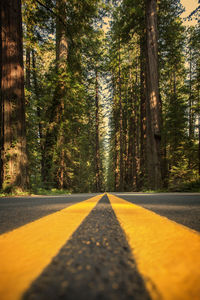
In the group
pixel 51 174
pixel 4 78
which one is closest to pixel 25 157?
pixel 4 78

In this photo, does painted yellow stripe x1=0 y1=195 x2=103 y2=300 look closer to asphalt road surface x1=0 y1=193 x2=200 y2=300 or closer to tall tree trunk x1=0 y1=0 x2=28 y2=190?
asphalt road surface x1=0 y1=193 x2=200 y2=300

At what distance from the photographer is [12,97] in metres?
5.12

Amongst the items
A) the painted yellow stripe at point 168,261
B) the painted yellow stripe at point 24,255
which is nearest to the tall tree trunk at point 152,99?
the painted yellow stripe at point 168,261

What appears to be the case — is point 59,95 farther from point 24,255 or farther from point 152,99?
point 24,255

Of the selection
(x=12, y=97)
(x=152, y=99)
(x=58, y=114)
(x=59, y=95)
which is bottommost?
(x=12, y=97)

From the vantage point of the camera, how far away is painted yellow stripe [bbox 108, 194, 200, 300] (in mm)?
309

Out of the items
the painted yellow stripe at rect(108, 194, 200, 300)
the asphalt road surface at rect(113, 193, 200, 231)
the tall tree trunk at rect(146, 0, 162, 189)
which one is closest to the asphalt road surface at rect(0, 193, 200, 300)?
the painted yellow stripe at rect(108, 194, 200, 300)

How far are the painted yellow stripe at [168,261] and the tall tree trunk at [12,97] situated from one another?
4945 mm

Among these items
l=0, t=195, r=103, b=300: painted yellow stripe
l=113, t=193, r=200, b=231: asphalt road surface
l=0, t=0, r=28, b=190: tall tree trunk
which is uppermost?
l=0, t=0, r=28, b=190: tall tree trunk

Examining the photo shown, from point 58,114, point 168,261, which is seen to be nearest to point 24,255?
point 168,261

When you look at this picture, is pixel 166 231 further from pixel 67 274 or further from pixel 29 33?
pixel 29 33

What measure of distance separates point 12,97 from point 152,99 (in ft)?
21.3

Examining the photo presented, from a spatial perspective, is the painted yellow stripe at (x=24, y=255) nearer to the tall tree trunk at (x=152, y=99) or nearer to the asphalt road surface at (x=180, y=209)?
the asphalt road surface at (x=180, y=209)

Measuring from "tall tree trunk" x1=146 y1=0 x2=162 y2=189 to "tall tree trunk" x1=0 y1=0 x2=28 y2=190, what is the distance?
5.83 metres
